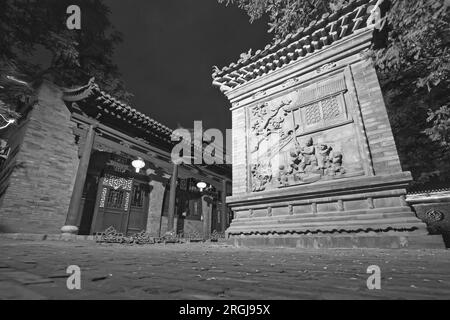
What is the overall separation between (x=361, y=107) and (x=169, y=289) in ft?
18.6

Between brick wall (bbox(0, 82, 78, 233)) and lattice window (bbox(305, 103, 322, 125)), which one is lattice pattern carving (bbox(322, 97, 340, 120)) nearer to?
lattice window (bbox(305, 103, 322, 125))

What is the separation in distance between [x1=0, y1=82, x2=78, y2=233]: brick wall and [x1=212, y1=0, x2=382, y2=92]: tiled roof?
19.9ft

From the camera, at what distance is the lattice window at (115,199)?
376 inches

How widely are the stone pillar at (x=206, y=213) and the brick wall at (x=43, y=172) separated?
7436 mm

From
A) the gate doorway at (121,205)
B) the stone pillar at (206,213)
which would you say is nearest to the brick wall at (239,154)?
the gate doorway at (121,205)

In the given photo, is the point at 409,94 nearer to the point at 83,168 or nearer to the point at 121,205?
the point at 83,168

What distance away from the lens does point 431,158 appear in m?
6.70

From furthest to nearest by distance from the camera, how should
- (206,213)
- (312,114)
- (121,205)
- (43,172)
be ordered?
(206,213) → (121,205) → (43,172) → (312,114)

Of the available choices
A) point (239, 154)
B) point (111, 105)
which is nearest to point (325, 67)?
point (239, 154)

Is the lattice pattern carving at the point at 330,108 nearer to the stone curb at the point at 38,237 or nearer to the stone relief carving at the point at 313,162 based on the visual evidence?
the stone relief carving at the point at 313,162

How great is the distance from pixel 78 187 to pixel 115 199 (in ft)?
10.1

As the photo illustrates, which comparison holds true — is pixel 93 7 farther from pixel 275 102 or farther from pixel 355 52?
pixel 355 52

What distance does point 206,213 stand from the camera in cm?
1409
